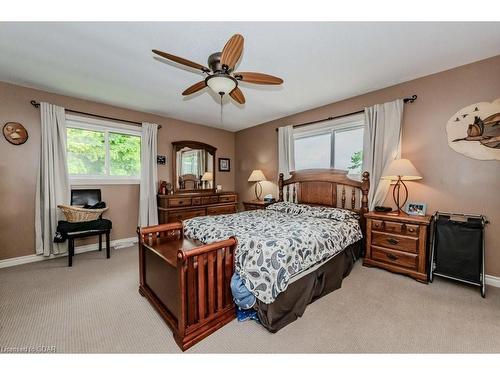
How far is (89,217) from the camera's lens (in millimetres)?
3232

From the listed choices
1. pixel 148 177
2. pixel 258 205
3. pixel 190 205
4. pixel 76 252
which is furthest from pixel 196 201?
pixel 76 252

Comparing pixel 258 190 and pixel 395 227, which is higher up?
pixel 258 190

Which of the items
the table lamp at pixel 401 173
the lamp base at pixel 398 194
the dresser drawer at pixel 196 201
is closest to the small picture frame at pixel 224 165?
the dresser drawer at pixel 196 201

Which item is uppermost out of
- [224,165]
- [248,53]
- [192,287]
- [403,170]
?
[248,53]

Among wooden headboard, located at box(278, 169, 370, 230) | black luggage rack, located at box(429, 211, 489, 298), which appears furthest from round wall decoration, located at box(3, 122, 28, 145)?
black luggage rack, located at box(429, 211, 489, 298)

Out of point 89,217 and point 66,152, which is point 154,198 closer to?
point 89,217

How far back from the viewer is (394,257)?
2676 mm

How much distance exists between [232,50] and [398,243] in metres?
2.88

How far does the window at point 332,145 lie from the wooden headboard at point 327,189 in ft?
0.54

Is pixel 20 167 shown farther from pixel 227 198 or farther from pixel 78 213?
pixel 227 198

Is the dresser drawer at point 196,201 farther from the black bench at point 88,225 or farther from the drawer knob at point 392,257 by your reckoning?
the drawer knob at point 392,257

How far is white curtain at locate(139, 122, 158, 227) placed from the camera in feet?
13.3

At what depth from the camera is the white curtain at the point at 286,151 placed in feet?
14.1

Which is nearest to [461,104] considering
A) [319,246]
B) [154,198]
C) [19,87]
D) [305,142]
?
[305,142]
